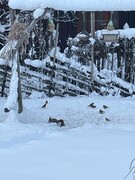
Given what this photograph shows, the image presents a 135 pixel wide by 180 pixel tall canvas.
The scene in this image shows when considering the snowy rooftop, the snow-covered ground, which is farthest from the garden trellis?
the snowy rooftop

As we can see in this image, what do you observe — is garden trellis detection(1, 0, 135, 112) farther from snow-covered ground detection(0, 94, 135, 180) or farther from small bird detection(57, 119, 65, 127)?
small bird detection(57, 119, 65, 127)

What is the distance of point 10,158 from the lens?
559 cm

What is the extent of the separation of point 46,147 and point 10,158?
68 centimetres

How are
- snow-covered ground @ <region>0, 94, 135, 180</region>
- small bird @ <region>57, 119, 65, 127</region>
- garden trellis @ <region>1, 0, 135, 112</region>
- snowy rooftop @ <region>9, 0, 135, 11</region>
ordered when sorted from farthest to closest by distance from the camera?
garden trellis @ <region>1, 0, 135, 112</region> < snowy rooftop @ <region>9, 0, 135, 11</region> < small bird @ <region>57, 119, 65, 127</region> < snow-covered ground @ <region>0, 94, 135, 180</region>

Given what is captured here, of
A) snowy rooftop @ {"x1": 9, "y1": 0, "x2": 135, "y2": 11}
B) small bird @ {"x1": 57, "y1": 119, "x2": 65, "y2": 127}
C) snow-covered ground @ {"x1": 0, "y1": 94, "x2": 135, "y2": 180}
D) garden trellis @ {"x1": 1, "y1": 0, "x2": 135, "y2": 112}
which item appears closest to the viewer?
snow-covered ground @ {"x1": 0, "y1": 94, "x2": 135, "y2": 180}

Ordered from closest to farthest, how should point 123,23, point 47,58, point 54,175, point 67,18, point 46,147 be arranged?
point 54,175 < point 46,147 < point 47,58 < point 67,18 < point 123,23

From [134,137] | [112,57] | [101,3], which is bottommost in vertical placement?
[134,137]

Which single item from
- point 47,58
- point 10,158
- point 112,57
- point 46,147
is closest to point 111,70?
point 112,57

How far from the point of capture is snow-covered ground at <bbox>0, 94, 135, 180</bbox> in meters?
5.12

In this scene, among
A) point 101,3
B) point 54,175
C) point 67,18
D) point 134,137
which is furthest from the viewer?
point 67,18

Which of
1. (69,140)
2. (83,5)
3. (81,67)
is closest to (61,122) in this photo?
(69,140)

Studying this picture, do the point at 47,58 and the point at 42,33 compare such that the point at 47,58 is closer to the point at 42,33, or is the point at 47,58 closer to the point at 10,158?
the point at 42,33

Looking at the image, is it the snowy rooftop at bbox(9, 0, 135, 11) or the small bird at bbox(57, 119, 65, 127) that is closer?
the small bird at bbox(57, 119, 65, 127)

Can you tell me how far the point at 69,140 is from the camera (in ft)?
21.5
